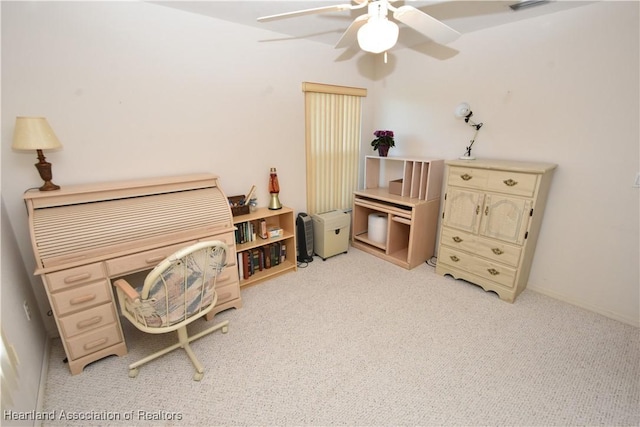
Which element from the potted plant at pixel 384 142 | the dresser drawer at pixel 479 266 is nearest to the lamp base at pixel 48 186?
the potted plant at pixel 384 142

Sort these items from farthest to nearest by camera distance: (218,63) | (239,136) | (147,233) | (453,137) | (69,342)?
(453,137), (239,136), (218,63), (147,233), (69,342)

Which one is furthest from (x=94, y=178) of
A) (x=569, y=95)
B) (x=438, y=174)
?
(x=569, y=95)

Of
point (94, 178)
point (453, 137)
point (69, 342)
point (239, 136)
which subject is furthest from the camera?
point (453, 137)

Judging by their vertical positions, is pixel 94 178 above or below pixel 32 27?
below

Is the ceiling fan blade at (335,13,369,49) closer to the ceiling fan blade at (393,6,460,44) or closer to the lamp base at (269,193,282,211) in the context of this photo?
the ceiling fan blade at (393,6,460,44)

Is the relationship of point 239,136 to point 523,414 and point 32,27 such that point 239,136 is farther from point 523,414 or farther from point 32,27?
point 523,414

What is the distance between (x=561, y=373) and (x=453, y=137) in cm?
215

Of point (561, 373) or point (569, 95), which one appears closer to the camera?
point (561, 373)

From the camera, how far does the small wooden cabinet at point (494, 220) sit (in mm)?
2176

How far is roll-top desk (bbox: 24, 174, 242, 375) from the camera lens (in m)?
1.60

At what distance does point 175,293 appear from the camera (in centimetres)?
154

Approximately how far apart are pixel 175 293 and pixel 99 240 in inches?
25.7

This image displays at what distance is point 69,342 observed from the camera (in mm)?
1670

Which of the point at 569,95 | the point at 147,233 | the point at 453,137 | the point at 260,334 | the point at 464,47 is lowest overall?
the point at 260,334
